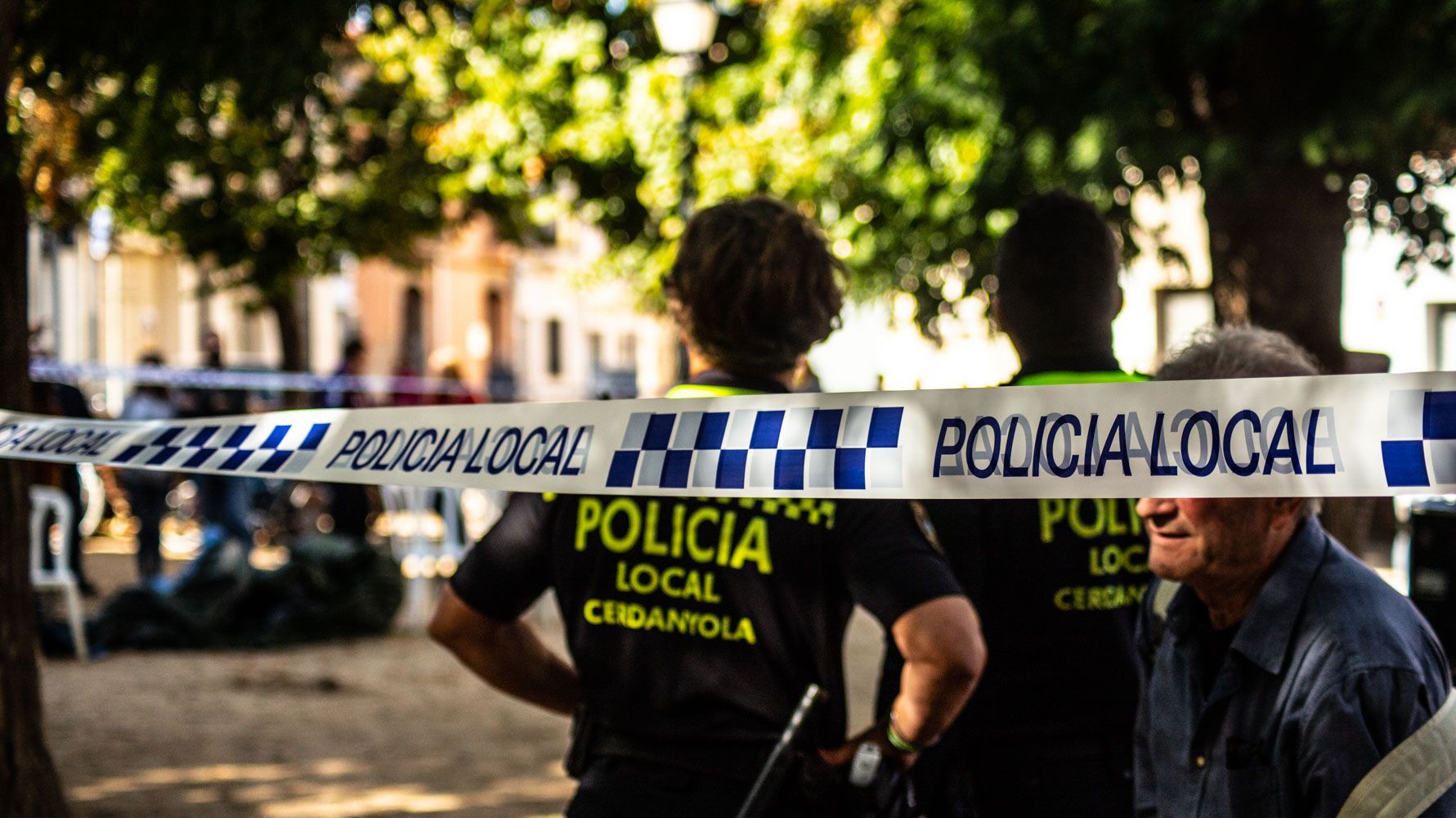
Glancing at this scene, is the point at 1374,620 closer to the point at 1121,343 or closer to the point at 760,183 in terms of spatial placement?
the point at 760,183

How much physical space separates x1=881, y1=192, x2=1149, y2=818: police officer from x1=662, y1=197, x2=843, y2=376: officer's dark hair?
0.40m

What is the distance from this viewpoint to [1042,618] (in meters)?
2.87

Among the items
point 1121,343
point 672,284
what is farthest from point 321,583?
point 1121,343

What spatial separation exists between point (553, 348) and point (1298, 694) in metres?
49.5

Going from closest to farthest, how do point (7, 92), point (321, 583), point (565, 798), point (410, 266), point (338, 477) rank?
point (338, 477) < point (7, 92) < point (565, 798) < point (321, 583) < point (410, 266)

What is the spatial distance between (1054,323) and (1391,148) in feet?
16.6

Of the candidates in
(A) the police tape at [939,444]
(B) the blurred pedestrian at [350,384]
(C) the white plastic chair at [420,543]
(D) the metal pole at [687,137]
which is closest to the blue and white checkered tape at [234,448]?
(A) the police tape at [939,444]

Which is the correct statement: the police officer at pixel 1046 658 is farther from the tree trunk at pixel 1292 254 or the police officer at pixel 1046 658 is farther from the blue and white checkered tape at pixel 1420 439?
the tree trunk at pixel 1292 254

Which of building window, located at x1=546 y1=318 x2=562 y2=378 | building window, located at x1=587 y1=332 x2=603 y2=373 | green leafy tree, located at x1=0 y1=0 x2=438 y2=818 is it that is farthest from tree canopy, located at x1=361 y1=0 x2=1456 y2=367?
building window, located at x1=587 y1=332 x2=603 y2=373

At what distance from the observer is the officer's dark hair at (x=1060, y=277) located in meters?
3.01

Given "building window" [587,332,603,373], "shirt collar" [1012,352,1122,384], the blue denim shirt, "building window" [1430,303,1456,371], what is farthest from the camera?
"building window" [587,332,603,373]

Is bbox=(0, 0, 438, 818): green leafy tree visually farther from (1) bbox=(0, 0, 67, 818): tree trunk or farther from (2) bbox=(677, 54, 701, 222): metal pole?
(2) bbox=(677, 54, 701, 222): metal pole

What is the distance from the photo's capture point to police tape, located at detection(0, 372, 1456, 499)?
170 cm

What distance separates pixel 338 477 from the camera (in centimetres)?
247
